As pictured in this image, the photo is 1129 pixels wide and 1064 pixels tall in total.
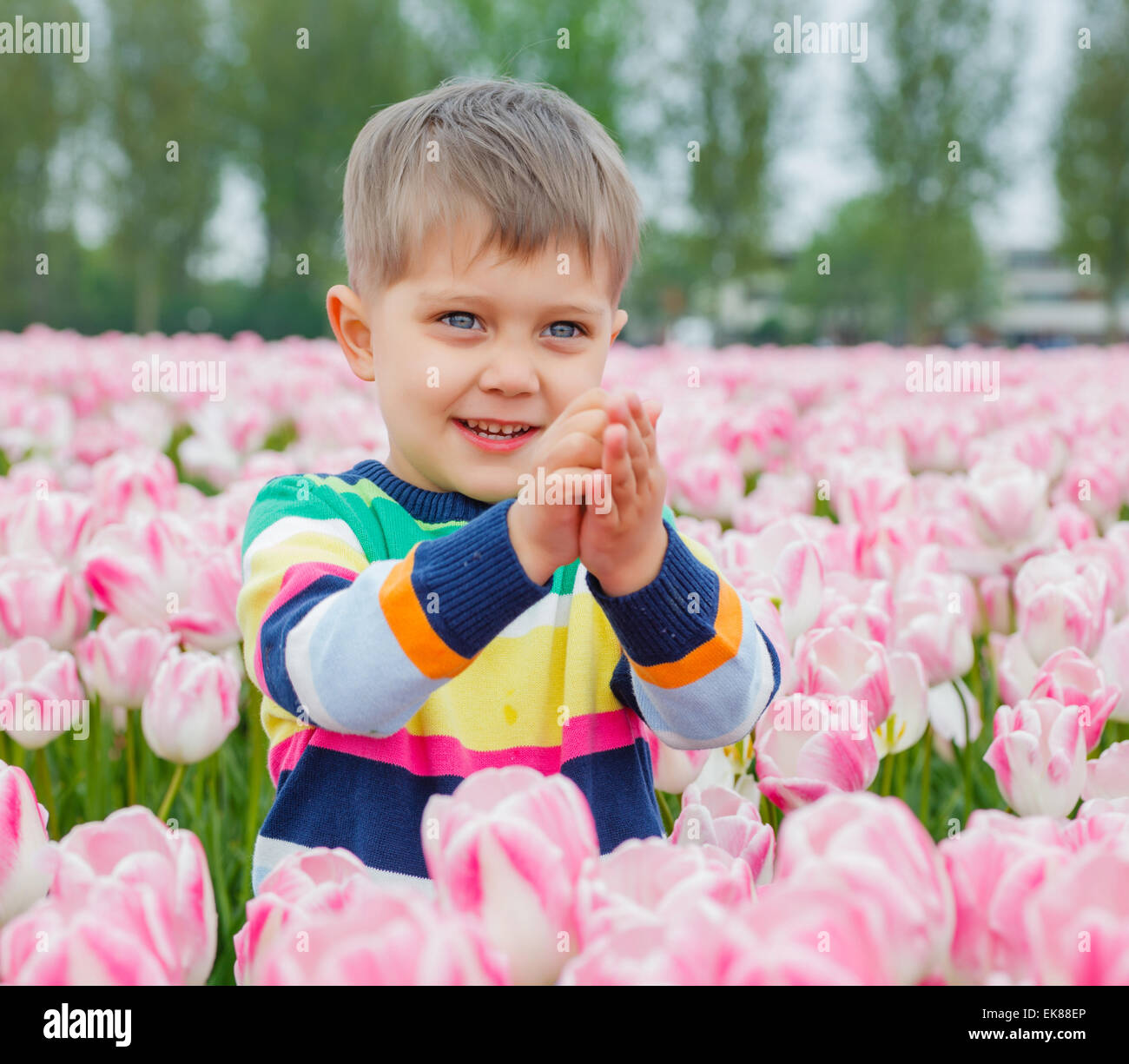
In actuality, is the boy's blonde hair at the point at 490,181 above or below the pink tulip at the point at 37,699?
above

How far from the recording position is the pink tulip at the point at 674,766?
5.15 ft

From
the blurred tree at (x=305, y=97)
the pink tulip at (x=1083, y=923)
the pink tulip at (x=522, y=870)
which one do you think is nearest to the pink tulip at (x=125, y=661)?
the pink tulip at (x=522, y=870)

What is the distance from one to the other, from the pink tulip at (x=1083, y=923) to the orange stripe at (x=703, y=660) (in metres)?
0.61

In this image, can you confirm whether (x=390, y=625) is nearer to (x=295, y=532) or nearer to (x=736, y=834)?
(x=295, y=532)

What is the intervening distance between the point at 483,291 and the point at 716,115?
26.6m

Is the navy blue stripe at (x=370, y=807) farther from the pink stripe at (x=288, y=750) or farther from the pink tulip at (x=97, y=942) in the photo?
the pink tulip at (x=97, y=942)

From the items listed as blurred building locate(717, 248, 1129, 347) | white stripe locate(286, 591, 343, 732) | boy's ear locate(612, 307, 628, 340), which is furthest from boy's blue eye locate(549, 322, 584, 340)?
blurred building locate(717, 248, 1129, 347)

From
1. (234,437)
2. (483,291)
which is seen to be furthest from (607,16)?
(483,291)

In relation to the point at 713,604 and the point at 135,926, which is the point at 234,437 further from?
the point at 135,926

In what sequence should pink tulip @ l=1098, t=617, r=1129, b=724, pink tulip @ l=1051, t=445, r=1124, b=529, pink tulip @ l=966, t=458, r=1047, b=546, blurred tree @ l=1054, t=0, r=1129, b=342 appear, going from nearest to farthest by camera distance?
pink tulip @ l=1098, t=617, r=1129, b=724 → pink tulip @ l=966, t=458, r=1047, b=546 → pink tulip @ l=1051, t=445, r=1124, b=529 → blurred tree @ l=1054, t=0, r=1129, b=342

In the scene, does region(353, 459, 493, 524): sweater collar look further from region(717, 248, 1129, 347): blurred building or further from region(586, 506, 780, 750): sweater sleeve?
region(717, 248, 1129, 347): blurred building

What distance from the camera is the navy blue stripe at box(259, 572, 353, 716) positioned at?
52.1 inches

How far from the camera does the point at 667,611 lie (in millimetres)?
1292

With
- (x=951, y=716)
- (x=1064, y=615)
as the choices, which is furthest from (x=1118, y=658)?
(x=951, y=716)
